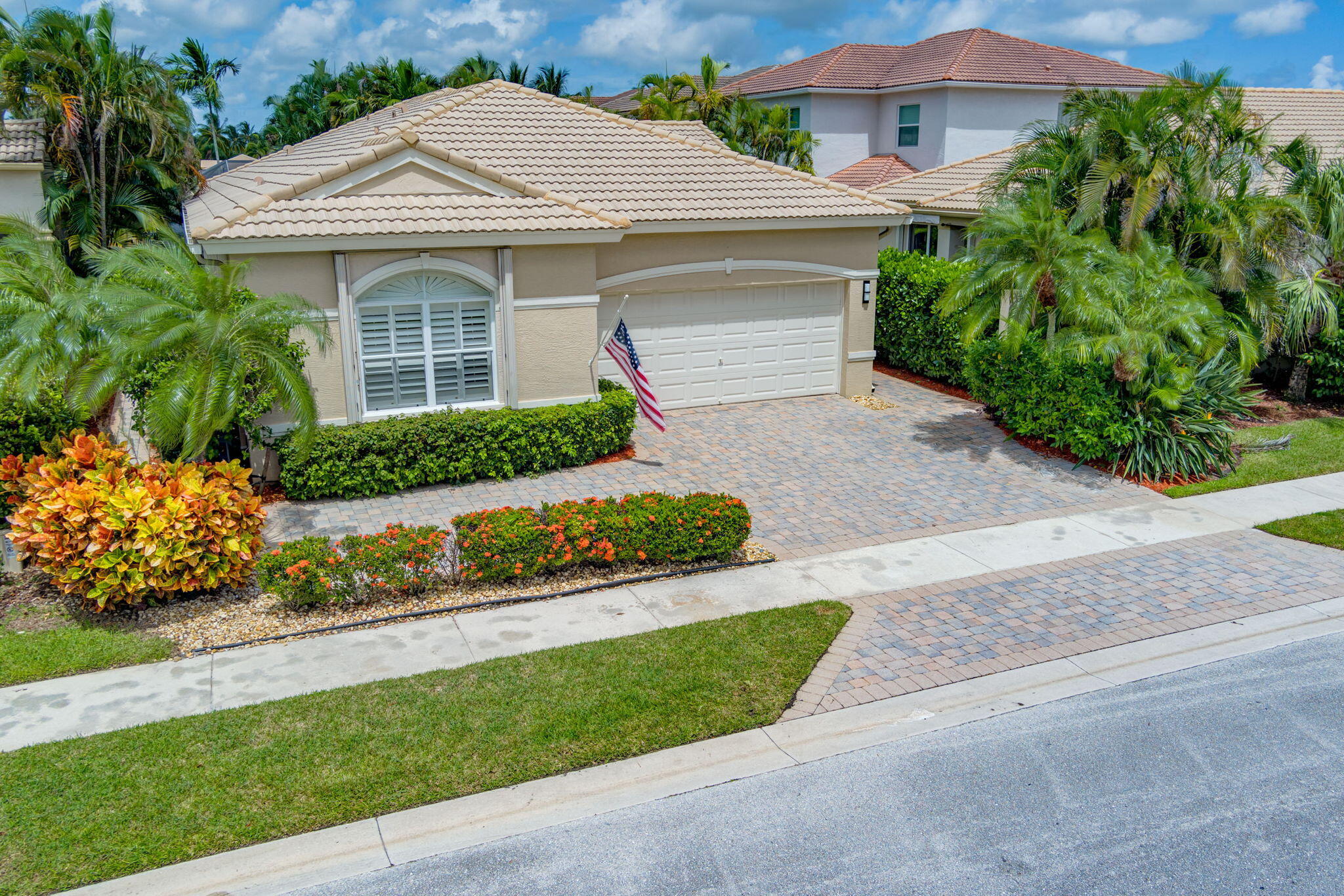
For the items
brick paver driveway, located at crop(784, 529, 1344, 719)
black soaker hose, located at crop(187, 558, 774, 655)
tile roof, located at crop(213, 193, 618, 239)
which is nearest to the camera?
brick paver driveway, located at crop(784, 529, 1344, 719)

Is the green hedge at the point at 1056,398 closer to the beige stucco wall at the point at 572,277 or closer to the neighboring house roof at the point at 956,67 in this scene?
the beige stucco wall at the point at 572,277

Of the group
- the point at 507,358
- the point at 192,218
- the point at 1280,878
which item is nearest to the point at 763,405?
the point at 507,358

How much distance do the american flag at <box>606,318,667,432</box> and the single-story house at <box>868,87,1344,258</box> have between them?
1060 centimetres

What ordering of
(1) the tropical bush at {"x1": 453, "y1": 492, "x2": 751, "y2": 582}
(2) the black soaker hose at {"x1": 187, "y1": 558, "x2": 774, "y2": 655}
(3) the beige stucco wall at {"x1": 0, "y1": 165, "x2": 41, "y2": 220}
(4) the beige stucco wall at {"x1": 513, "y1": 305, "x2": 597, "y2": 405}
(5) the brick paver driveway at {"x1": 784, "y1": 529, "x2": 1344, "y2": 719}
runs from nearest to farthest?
(5) the brick paver driveway at {"x1": 784, "y1": 529, "x2": 1344, "y2": 719}, (2) the black soaker hose at {"x1": 187, "y1": 558, "x2": 774, "y2": 655}, (1) the tropical bush at {"x1": 453, "y1": 492, "x2": 751, "y2": 582}, (4) the beige stucco wall at {"x1": 513, "y1": 305, "x2": 597, "y2": 405}, (3) the beige stucco wall at {"x1": 0, "y1": 165, "x2": 41, "y2": 220}

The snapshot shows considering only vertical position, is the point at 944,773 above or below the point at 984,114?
below

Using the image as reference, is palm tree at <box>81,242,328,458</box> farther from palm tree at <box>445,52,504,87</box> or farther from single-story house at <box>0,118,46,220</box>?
palm tree at <box>445,52,504,87</box>

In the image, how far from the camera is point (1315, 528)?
40.0ft

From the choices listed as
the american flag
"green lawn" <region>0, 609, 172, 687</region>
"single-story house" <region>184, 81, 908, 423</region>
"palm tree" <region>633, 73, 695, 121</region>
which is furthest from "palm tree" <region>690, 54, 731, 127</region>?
"green lawn" <region>0, 609, 172, 687</region>

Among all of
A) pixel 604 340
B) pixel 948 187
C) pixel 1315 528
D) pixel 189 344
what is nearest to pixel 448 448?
pixel 604 340

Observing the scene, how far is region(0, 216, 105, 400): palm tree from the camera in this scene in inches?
420

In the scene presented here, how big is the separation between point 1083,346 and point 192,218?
49.3ft

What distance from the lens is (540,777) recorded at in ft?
23.7

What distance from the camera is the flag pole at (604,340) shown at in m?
14.9

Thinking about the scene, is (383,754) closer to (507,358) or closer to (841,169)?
(507,358)
